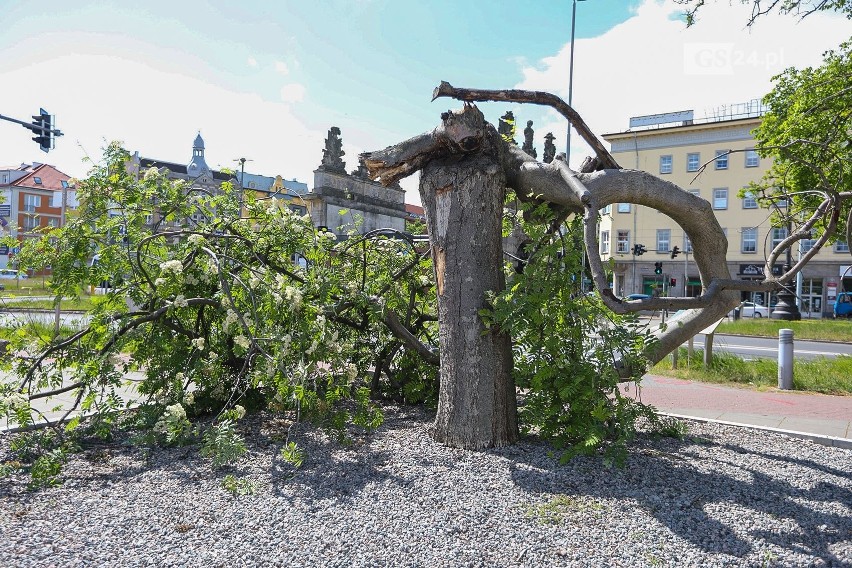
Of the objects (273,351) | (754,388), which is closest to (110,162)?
(273,351)

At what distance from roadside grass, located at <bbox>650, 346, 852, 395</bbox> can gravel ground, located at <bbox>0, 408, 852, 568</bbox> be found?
18.8 feet

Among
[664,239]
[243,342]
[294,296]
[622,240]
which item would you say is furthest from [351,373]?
[622,240]

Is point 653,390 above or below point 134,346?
below

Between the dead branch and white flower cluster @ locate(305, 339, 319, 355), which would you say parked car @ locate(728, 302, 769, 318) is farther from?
white flower cluster @ locate(305, 339, 319, 355)

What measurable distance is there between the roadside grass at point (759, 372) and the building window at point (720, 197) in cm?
3847

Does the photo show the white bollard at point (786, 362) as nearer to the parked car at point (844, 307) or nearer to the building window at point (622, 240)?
the parked car at point (844, 307)

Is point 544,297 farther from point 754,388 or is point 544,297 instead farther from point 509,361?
point 754,388

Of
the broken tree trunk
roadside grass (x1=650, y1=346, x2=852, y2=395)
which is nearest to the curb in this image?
the broken tree trunk

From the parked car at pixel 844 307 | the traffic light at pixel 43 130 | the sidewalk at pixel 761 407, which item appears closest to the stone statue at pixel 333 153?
the traffic light at pixel 43 130

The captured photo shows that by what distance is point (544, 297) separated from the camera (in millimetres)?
4488

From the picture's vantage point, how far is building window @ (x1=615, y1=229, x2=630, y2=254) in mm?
50344

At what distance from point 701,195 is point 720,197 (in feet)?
4.80

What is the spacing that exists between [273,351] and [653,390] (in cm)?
715

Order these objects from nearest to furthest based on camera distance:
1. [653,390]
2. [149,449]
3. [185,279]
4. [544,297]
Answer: [544,297] < [149,449] < [185,279] < [653,390]
